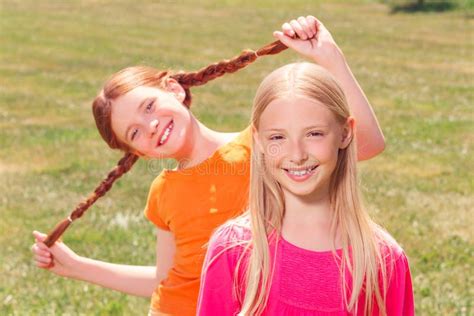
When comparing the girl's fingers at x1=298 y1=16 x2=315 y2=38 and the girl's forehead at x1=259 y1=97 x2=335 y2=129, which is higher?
the girl's fingers at x1=298 y1=16 x2=315 y2=38

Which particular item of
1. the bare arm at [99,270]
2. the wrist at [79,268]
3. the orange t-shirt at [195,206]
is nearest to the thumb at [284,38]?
the orange t-shirt at [195,206]

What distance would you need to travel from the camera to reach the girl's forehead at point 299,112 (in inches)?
107

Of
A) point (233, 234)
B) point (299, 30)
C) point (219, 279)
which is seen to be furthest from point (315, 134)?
point (299, 30)

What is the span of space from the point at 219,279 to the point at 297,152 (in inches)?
17.7

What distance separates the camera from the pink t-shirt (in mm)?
2760

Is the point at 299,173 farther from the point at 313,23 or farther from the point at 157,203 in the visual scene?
the point at 157,203

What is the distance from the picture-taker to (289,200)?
9.27 feet

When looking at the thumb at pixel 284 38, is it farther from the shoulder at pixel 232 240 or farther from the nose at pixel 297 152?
the shoulder at pixel 232 240

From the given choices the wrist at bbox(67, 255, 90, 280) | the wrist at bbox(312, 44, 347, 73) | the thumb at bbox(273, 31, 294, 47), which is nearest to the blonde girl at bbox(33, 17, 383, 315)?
the thumb at bbox(273, 31, 294, 47)

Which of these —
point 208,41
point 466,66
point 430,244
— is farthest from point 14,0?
point 430,244

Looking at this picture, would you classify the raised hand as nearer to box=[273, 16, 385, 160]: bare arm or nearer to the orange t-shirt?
box=[273, 16, 385, 160]: bare arm

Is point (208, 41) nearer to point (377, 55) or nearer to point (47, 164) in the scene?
point (377, 55)

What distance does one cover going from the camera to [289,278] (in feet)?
9.07

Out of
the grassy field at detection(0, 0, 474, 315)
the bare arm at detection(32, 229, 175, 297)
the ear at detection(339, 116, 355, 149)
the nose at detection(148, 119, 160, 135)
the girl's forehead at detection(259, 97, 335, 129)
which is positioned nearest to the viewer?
the girl's forehead at detection(259, 97, 335, 129)
